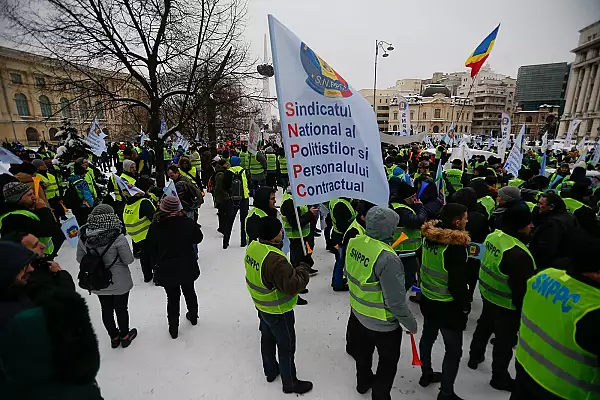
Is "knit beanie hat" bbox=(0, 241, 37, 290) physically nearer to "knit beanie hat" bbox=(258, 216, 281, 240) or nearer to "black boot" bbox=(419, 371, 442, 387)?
"knit beanie hat" bbox=(258, 216, 281, 240)

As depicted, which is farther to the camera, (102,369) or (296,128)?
(102,369)

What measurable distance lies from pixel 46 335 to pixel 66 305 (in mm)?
147

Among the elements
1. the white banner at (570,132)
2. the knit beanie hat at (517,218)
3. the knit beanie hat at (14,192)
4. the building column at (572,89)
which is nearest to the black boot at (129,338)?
the knit beanie hat at (14,192)

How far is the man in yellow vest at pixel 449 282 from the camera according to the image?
2.68m

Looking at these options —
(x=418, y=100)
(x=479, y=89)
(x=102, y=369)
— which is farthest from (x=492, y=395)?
Answer: (x=479, y=89)

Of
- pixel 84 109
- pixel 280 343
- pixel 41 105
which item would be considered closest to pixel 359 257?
pixel 280 343

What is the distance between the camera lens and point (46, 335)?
146 centimetres

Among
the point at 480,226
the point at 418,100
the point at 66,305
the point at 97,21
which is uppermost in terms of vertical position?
the point at 418,100

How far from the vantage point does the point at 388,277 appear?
7.95ft

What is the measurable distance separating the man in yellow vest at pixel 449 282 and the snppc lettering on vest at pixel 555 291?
74 centimetres

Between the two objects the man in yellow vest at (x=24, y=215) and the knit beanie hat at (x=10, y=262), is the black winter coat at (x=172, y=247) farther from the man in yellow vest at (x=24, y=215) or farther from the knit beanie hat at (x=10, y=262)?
the knit beanie hat at (x=10, y=262)

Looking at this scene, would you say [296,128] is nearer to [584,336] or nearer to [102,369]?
[584,336]

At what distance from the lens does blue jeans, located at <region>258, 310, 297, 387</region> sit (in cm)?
287

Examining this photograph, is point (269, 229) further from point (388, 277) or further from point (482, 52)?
point (482, 52)
